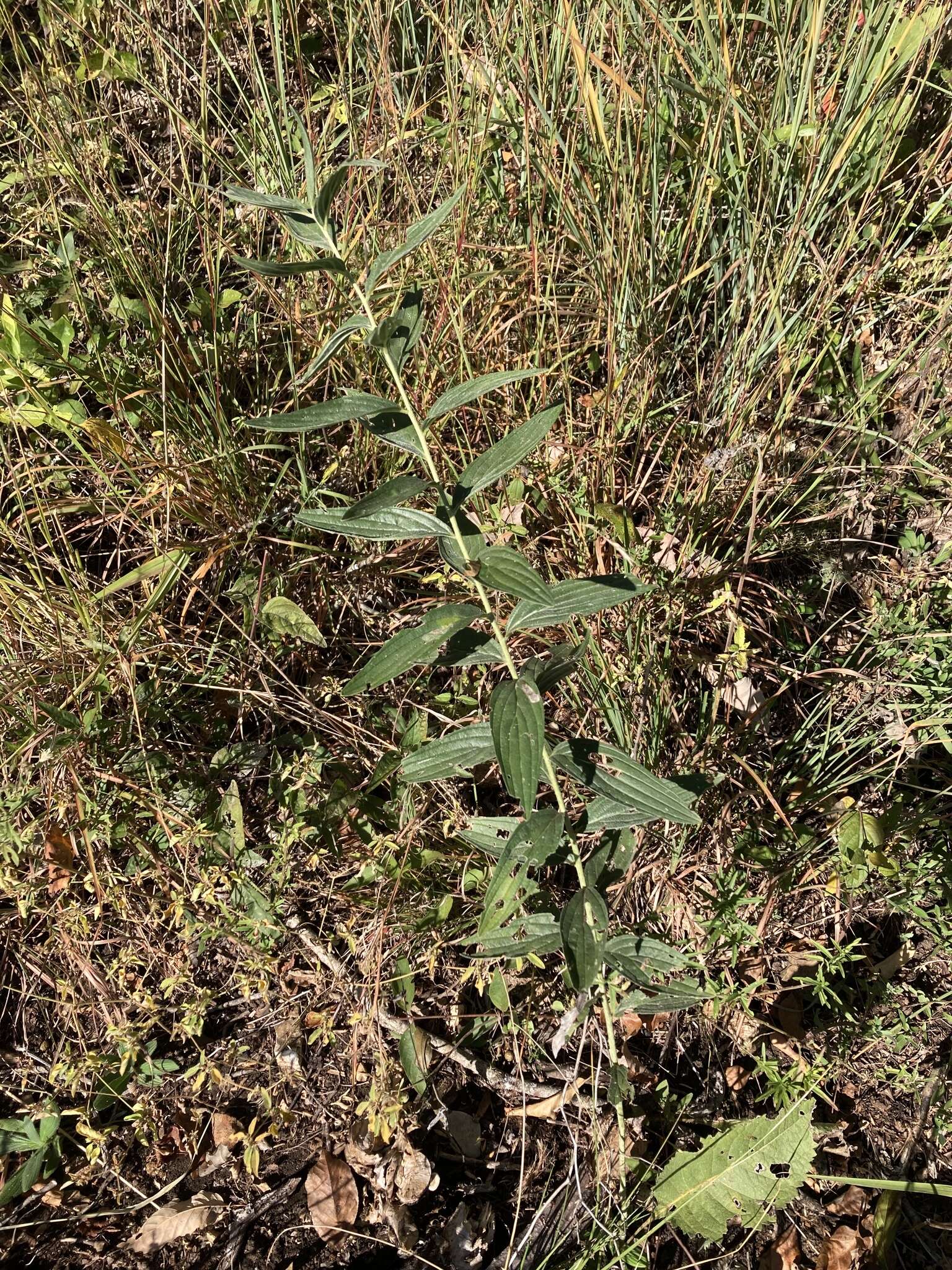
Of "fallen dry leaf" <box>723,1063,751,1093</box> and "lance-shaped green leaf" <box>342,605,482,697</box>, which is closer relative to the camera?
"lance-shaped green leaf" <box>342,605,482,697</box>

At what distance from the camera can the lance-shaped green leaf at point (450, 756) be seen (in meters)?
1.20

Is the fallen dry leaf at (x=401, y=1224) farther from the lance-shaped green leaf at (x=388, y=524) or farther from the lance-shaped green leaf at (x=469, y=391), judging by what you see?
the lance-shaped green leaf at (x=469, y=391)

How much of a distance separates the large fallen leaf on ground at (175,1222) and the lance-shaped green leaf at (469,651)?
1.07m

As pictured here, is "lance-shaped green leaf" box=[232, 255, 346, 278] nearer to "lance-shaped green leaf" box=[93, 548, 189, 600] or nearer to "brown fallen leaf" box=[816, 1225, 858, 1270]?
"lance-shaped green leaf" box=[93, 548, 189, 600]

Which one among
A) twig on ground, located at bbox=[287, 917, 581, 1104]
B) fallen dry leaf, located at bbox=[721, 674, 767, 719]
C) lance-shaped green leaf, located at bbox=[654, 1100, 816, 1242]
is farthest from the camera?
fallen dry leaf, located at bbox=[721, 674, 767, 719]

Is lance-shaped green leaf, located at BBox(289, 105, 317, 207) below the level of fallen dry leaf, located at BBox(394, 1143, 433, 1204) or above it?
above

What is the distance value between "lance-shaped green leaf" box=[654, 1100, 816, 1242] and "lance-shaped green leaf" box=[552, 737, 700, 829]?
622 millimetres

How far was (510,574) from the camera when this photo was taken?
42.8 inches

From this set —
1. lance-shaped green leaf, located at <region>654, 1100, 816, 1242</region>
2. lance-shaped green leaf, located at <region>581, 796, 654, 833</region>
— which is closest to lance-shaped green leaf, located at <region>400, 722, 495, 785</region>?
lance-shaped green leaf, located at <region>581, 796, 654, 833</region>

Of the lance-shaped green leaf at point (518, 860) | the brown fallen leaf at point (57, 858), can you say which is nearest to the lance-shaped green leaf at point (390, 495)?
the lance-shaped green leaf at point (518, 860)

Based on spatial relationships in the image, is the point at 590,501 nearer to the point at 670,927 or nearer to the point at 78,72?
the point at 670,927

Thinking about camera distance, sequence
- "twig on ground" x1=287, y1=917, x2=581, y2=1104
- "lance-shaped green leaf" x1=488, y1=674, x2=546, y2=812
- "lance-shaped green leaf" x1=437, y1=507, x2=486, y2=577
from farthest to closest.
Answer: "twig on ground" x1=287, y1=917, x2=581, y2=1104 → "lance-shaped green leaf" x1=437, y1=507, x2=486, y2=577 → "lance-shaped green leaf" x1=488, y1=674, x2=546, y2=812

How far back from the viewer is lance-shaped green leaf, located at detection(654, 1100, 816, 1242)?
1.45m

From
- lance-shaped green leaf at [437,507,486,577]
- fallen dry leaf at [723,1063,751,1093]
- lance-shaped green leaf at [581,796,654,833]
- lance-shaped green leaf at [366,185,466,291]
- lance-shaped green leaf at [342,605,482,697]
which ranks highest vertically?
lance-shaped green leaf at [366,185,466,291]
